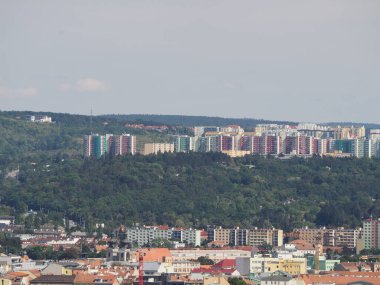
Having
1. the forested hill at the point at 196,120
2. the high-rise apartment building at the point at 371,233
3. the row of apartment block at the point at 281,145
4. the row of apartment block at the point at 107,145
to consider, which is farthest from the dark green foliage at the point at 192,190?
the forested hill at the point at 196,120

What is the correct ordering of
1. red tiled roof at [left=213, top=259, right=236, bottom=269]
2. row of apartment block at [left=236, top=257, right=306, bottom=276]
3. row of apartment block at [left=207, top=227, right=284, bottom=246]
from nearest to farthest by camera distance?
red tiled roof at [left=213, top=259, right=236, bottom=269] < row of apartment block at [left=236, top=257, right=306, bottom=276] < row of apartment block at [left=207, top=227, right=284, bottom=246]

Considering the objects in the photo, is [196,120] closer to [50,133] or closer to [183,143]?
[50,133]

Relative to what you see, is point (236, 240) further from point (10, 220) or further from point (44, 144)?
point (44, 144)

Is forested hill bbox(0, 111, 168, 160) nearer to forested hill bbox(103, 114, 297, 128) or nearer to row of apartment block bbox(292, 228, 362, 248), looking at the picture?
forested hill bbox(103, 114, 297, 128)

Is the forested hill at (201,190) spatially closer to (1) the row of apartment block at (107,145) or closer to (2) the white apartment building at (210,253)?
(1) the row of apartment block at (107,145)

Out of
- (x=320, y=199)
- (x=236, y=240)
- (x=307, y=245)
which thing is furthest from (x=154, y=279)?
(x=320, y=199)

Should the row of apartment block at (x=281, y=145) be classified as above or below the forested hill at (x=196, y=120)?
below

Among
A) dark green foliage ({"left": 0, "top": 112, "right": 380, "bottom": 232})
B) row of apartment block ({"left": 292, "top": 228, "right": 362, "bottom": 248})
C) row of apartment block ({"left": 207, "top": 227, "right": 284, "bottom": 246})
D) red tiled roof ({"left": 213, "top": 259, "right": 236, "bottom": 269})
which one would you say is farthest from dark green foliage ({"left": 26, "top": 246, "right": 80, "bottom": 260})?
row of apartment block ({"left": 292, "top": 228, "right": 362, "bottom": 248})
